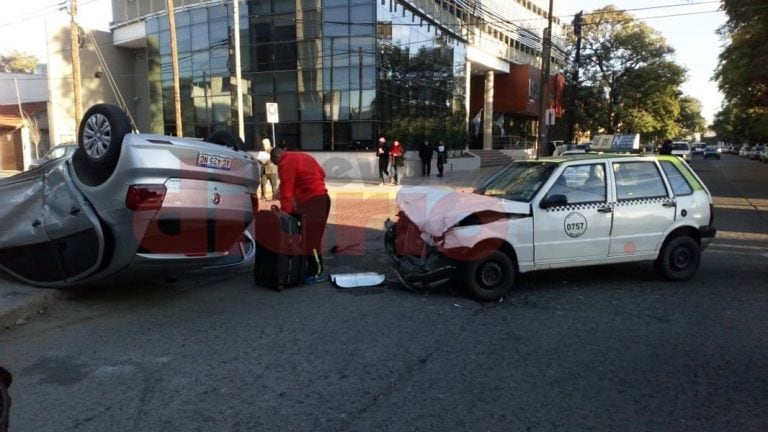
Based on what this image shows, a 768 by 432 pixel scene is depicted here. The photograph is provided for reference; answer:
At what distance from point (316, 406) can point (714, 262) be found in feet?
22.2

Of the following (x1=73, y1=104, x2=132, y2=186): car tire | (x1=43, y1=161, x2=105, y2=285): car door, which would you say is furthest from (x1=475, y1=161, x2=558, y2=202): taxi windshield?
(x1=43, y1=161, x2=105, y2=285): car door

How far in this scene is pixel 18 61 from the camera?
2842 inches

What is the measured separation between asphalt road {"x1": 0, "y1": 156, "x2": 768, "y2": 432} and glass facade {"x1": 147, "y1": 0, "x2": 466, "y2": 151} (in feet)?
63.7

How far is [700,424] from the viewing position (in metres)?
3.42

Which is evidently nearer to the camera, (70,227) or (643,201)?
(70,227)

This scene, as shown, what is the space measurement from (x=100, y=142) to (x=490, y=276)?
410cm

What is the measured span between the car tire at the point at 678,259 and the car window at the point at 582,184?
1.15 meters

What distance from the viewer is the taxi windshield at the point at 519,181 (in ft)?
20.8

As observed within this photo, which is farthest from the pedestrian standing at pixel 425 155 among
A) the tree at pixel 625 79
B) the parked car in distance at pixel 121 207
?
the tree at pixel 625 79

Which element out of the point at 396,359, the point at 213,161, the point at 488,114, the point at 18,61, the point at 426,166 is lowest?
the point at 396,359

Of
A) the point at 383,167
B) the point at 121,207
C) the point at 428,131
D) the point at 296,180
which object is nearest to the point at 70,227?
the point at 121,207

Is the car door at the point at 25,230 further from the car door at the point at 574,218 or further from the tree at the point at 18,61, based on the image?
the tree at the point at 18,61

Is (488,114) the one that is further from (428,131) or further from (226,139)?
(226,139)

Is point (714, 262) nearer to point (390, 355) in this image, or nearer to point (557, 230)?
point (557, 230)
